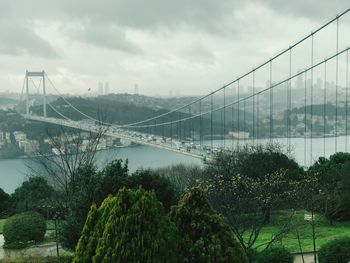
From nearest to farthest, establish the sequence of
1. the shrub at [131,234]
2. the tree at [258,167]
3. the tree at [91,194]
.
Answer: the shrub at [131,234] → the tree at [91,194] → the tree at [258,167]

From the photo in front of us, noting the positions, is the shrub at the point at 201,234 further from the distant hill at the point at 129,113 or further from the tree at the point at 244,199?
the distant hill at the point at 129,113

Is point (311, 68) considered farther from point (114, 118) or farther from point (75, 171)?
point (114, 118)

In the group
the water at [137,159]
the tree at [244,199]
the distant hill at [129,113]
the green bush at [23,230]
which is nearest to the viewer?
the tree at [244,199]

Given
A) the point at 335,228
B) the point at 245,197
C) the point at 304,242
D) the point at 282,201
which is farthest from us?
the point at 335,228

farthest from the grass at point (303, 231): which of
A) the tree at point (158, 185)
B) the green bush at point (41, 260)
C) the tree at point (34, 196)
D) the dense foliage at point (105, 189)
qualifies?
the tree at point (34, 196)

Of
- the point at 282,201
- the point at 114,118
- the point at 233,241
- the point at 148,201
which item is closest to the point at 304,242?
the point at 282,201

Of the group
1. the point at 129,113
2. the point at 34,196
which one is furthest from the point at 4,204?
the point at 129,113
